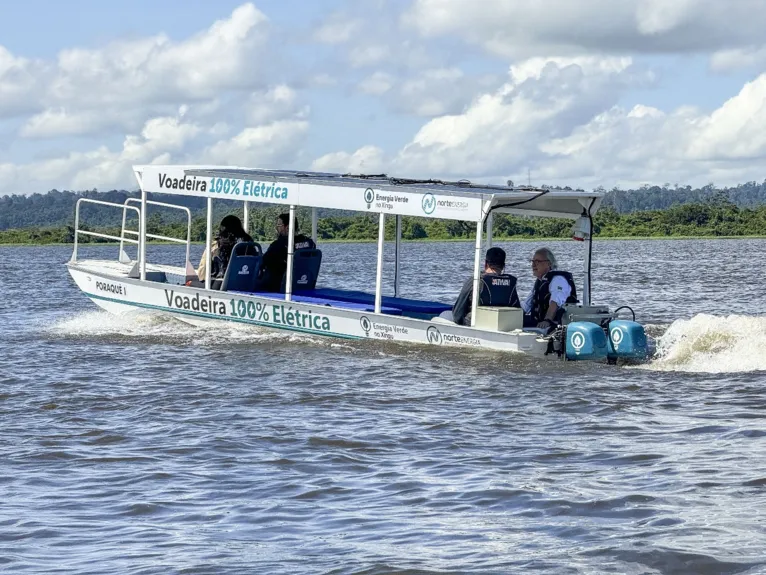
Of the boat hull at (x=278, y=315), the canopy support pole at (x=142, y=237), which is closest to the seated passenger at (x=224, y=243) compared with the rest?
the boat hull at (x=278, y=315)

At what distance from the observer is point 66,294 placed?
1337 inches

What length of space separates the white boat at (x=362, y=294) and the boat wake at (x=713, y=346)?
0.50 meters

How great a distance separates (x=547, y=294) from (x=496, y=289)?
0.80 meters

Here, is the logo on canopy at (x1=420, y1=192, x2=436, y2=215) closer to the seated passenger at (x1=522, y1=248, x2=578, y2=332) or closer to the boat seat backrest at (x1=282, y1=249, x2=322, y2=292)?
the seated passenger at (x1=522, y1=248, x2=578, y2=332)

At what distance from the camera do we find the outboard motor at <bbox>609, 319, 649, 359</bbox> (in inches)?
598

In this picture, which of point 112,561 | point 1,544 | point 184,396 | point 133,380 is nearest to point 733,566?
point 112,561

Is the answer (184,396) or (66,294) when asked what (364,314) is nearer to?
(184,396)

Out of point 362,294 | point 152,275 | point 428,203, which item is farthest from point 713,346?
point 152,275

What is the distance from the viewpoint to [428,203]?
16.0 metres

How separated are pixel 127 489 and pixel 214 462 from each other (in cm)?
107

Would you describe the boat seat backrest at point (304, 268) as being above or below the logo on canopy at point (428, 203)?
below

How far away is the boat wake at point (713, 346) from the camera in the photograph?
49.4ft

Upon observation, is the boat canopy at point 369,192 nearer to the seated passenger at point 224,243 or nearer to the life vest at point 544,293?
the seated passenger at point 224,243

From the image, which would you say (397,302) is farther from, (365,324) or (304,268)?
(365,324)
